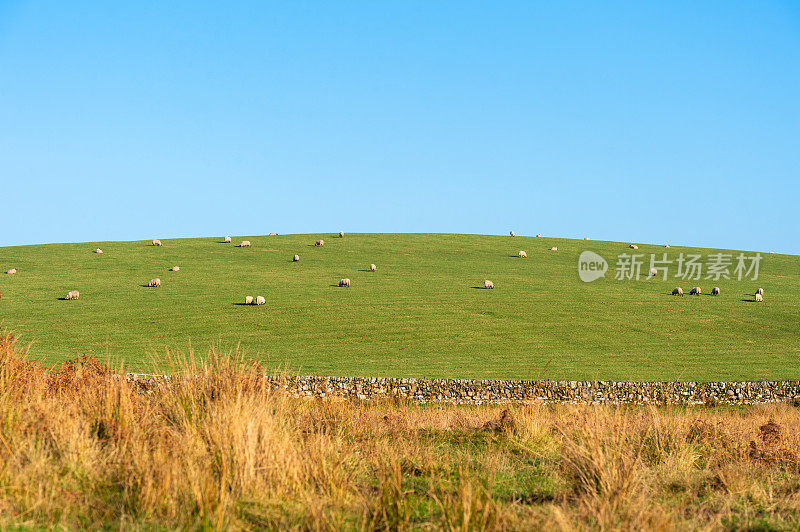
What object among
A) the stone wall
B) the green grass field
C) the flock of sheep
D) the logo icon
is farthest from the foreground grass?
the logo icon

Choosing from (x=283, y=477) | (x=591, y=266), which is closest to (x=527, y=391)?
(x=283, y=477)

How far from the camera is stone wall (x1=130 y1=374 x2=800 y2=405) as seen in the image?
2189 centimetres

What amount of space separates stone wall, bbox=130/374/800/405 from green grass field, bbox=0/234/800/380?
1.69m

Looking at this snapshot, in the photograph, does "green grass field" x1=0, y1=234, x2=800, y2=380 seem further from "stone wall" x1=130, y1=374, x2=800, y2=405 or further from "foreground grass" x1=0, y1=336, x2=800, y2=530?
"foreground grass" x1=0, y1=336, x2=800, y2=530

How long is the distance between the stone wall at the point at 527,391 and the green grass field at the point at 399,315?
1.69 metres

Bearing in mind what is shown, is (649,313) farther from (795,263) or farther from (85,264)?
(85,264)

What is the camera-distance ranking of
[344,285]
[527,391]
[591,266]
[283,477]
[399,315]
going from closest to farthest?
[283,477], [527,391], [399,315], [344,285], [591,266]

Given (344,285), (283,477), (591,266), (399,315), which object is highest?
(591,266)

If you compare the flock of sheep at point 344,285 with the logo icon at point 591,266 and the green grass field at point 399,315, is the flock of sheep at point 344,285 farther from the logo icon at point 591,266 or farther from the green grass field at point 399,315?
the logo icon at point 591,266

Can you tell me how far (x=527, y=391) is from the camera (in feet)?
73.5

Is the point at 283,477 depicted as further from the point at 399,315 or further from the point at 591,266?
the point at 591,266

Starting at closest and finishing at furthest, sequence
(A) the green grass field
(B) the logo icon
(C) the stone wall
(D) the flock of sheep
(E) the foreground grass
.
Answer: (E) the foreground grass → (C) the stone wall → (A) the green grass field → (D) the flock of sheep → (B) the logo icon

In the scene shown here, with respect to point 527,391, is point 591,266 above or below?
above

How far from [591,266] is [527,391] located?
38.2m
